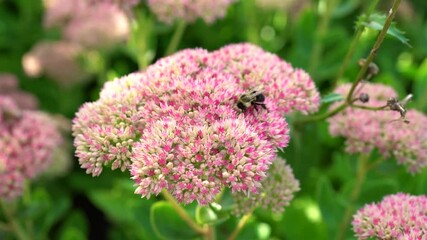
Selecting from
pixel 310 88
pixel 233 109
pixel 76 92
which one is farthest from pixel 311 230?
pixel 76 92

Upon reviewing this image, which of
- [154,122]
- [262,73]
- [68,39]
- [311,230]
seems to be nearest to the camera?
[154,122]

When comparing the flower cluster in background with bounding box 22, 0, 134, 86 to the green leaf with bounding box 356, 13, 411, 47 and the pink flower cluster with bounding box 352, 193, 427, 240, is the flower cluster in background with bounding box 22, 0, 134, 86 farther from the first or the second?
Answer: the pink flower cluster with bounding box 352, 193, 427, 240

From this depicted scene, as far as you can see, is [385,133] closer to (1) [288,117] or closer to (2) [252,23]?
(1) [288,117]

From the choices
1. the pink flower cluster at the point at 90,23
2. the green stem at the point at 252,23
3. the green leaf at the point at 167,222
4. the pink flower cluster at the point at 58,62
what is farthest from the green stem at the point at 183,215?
the pink flower cluster at the point at 58,62

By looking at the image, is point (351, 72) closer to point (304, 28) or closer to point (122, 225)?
point (304, 28)

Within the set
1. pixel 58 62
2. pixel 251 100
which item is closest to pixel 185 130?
pixel 251 100

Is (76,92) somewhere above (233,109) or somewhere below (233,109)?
above
